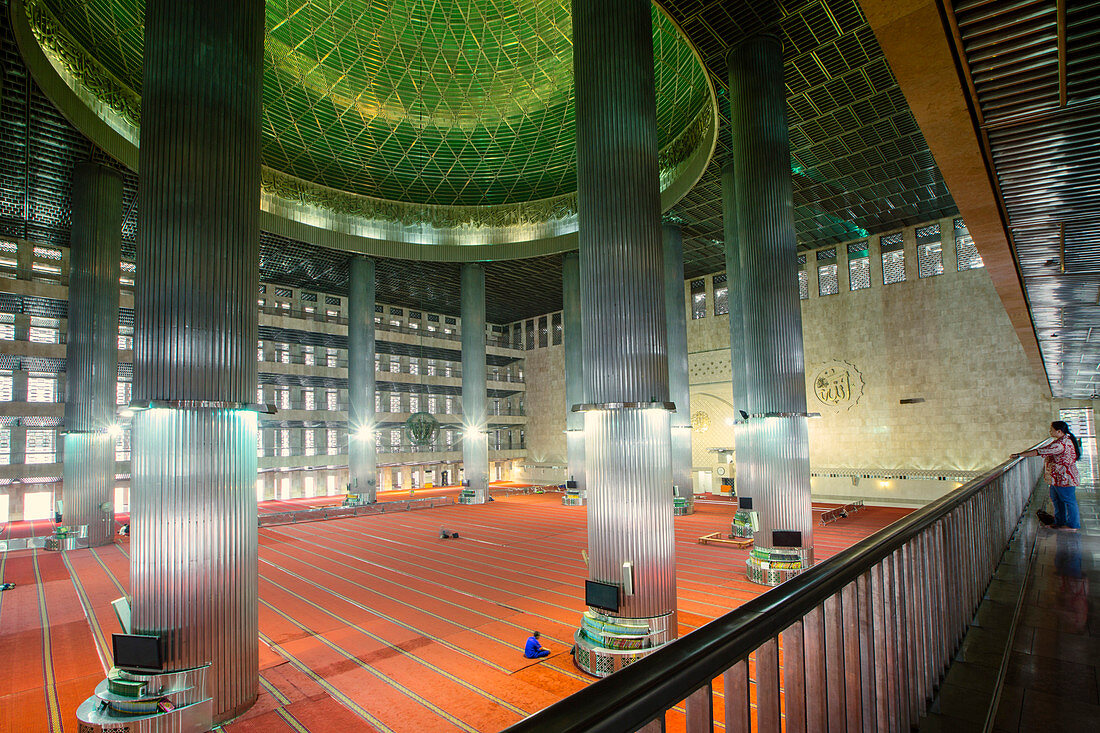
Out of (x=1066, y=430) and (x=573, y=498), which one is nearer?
(x=1066, y=430)

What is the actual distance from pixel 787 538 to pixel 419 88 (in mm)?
22961

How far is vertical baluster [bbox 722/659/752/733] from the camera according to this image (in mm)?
1434

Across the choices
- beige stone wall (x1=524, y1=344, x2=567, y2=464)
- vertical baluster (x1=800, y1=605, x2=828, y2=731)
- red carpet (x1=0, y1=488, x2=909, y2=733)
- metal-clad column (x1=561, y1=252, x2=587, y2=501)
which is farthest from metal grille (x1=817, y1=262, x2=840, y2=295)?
vertical baluster (x1=800, y1=605, x2=828, y2=731)

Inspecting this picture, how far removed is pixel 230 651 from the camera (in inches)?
261

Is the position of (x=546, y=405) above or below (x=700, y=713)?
above

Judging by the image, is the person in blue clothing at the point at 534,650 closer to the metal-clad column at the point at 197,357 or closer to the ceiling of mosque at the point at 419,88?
the metal-clad column at the point at 197,357

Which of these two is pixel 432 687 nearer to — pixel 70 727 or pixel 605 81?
pixel 70 727

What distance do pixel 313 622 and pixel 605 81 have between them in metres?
10.2

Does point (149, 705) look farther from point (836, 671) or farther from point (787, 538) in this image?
point (787, 538)

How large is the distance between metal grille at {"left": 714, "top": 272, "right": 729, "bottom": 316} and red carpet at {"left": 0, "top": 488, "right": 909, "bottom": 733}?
15.1 m

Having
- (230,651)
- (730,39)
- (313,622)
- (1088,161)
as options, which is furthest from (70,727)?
(730,39)

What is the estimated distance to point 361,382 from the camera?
2769cm

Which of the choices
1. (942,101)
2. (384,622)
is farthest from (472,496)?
(942,101)

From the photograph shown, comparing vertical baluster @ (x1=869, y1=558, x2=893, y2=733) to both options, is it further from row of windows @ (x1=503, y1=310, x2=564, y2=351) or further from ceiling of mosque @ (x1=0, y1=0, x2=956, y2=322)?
row of windows @ (x1=503, y1=310, x2=564, y2=351)
